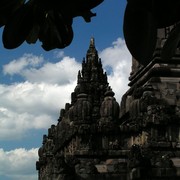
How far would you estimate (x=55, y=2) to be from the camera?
66.5 inches

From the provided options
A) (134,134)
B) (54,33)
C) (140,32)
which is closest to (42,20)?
(54,33)

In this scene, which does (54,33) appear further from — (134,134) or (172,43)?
(134,134)

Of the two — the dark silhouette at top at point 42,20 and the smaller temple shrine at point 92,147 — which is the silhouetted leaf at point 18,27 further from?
the smaller temple shrine at point 92,147

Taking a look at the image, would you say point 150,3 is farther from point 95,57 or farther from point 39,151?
point 95,57

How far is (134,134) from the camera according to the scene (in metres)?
15.5

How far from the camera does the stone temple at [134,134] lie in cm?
1389

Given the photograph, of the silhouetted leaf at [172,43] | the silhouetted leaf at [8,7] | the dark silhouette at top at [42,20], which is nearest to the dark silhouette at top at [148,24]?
the silhouetted leaf at [172,43]

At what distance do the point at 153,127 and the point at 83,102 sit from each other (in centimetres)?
264

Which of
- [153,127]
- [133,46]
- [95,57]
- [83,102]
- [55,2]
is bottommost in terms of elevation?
[133,46]

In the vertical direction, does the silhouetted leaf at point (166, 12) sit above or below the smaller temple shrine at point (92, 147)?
below

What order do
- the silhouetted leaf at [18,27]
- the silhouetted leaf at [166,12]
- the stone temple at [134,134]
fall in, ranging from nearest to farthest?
the silhouetted leaf at [166,12]
the silhouetted leaf at [18,27]
the stone temple at [134,134]

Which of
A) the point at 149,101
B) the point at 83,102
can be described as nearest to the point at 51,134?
the point at 83,102

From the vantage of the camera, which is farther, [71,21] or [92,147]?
[92,147]

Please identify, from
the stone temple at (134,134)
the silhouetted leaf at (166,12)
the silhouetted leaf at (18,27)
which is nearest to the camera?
the silhouetted leaf at (166,12)
